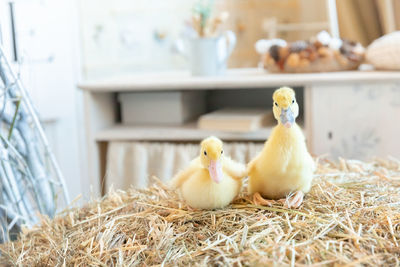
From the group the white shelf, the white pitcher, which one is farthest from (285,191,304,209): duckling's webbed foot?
the white pitcher

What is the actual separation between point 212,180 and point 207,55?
100cm

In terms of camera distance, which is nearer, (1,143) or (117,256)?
(117,256)

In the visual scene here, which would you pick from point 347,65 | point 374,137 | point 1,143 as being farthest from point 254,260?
point 347,65

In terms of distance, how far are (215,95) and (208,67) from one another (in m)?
0.30

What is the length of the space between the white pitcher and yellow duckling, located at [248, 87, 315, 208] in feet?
3.12

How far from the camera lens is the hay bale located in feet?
1.74

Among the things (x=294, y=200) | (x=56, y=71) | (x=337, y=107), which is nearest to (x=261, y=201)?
(x=294, y=200)

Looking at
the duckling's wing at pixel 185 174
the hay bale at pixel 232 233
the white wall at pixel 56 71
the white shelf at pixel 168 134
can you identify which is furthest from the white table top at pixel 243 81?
the duckling's wing at pixel 185 174

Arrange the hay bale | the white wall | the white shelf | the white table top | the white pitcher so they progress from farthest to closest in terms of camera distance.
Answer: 1. the white wall
2. the white pitcher
3. the white shelf
4. the white table top
5. the hay bale

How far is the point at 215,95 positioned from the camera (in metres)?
1.87

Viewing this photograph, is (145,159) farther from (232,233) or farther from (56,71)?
(232,233)

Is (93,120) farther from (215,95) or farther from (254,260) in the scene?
(254,260)

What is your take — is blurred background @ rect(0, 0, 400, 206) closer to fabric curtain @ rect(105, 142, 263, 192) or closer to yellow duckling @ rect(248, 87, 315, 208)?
fabric curtain @ rect(105, 142, 263, 192)

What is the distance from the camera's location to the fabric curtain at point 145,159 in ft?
4.88
